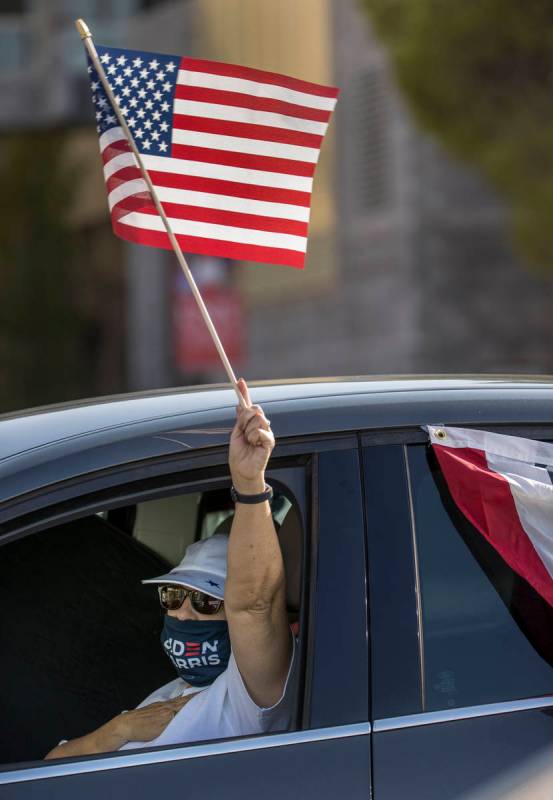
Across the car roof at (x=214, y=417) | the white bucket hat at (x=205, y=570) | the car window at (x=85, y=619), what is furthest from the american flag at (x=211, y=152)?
the white bucket hat at (x=205, y=570)

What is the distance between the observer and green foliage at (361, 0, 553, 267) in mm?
13656

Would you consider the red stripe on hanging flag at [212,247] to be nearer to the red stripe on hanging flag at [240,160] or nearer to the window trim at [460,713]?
the red stripe on hanging flag at [240,160]

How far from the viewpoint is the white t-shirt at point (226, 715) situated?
2.42 m

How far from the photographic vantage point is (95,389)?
86.9 ft

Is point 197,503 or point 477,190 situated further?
point 477,190

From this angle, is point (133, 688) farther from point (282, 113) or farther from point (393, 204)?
point (393, 204)

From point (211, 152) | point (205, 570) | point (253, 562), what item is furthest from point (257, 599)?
point (211, 152)

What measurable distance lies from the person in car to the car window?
0.19 m

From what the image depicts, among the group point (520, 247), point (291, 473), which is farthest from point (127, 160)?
point (520, 247)

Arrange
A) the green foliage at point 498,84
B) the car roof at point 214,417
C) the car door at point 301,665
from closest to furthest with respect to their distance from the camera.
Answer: the car door at point 301,665 < the car roof at point 214,417 < the green foliage at point 498,84

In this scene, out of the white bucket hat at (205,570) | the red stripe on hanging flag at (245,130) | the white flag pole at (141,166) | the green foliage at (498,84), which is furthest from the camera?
the green foliage at (498,84)

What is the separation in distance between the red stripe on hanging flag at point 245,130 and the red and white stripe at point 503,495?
3.30 ft

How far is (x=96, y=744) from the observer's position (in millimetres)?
2457

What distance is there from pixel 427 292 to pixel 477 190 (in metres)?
1.71
